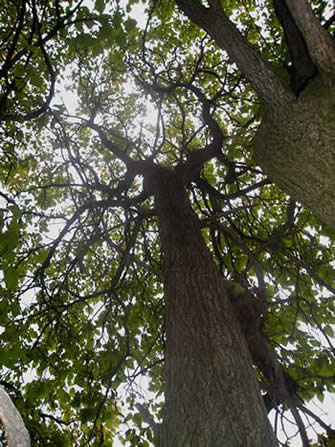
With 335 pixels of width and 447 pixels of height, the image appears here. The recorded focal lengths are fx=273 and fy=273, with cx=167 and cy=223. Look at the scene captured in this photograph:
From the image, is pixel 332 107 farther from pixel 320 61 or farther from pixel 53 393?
pixel 53 393

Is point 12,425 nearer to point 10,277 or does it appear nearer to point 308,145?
point 10,277

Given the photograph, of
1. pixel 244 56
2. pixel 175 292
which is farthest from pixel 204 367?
pixel 244 56

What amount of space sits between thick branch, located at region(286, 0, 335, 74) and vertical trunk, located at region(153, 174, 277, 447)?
1707 mm

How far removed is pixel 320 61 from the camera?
1.88m

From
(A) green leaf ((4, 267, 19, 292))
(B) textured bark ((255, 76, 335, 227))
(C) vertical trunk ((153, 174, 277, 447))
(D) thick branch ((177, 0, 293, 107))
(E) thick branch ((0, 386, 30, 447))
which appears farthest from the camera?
(D) thick branch ((177, 0, 293, 107))

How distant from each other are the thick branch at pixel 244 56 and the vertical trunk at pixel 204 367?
4.62 feet

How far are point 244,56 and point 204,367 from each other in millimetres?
2193

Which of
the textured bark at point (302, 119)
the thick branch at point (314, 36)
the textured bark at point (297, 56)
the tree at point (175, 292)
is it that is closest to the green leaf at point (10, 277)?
the tree at point (175, 292)

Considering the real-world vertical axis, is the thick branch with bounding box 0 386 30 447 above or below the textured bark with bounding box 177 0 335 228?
below

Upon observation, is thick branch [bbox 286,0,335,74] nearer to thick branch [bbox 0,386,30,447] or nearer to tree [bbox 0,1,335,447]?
tree [bbox 0,1,335,447]

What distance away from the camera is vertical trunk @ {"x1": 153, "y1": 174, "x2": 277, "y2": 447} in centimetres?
134

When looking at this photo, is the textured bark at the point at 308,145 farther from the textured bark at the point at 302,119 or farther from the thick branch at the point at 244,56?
the thick branch at the point at 244,56

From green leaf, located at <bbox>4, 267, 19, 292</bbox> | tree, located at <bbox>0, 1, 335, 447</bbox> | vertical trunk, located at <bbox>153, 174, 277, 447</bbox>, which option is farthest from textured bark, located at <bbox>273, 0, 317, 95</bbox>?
green leaf, located at <bbox>4, 267, 19, 292</bbox>

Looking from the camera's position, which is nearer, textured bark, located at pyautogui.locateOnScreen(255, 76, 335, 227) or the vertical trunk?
the vertical trunk
